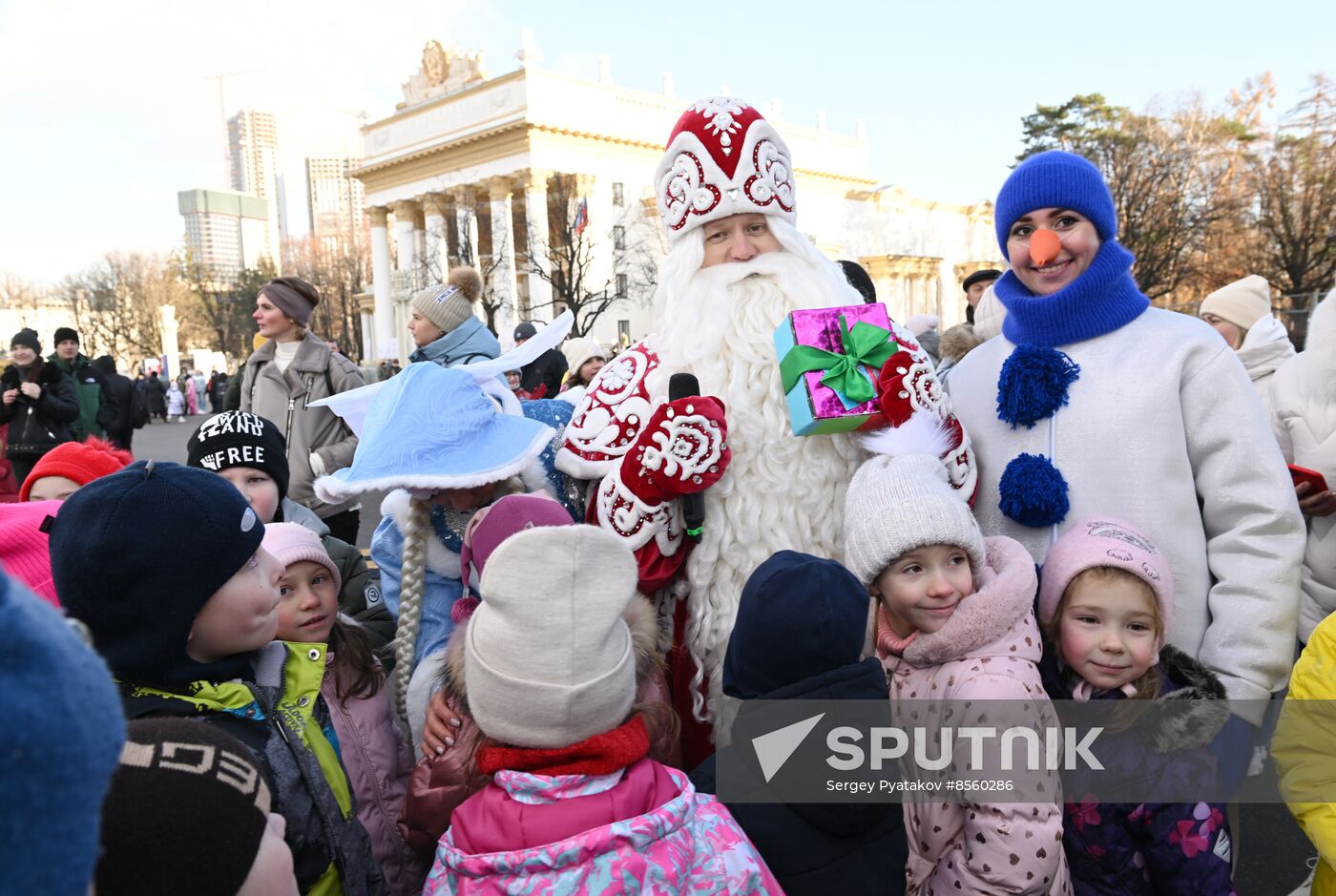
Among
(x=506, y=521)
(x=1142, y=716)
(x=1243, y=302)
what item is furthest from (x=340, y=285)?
(x=1142, y=716)

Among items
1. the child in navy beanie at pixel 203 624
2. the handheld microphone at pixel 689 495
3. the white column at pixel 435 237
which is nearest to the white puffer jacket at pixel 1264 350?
the handheld microphone at pixel 689 495

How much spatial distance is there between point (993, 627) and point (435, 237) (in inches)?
1721

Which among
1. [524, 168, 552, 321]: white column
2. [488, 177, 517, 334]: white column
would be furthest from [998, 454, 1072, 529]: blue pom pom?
[524, 168, 552, 321]: white column

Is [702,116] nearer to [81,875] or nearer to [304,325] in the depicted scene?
[81,875]

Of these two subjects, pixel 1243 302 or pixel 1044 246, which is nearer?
pixel 1044 246

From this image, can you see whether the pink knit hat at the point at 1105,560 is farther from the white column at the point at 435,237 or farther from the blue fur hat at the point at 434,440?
the white column at the point at 435,237

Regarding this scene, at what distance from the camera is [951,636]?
1.88 m

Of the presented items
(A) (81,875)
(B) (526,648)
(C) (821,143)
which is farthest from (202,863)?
(C) (821,143)

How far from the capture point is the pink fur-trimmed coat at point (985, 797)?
5.72 ft

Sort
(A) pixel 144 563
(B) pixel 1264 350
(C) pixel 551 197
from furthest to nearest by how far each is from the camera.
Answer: (C) pixel 551 197 → (B) pixel 1264 350 → (A) pixel 144 563

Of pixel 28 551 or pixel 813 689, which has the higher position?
pixel 28 551

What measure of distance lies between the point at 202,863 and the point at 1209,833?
6.48 ft

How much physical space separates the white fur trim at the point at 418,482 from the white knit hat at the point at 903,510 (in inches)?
36.6

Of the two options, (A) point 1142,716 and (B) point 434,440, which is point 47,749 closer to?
(B) point 434,440
